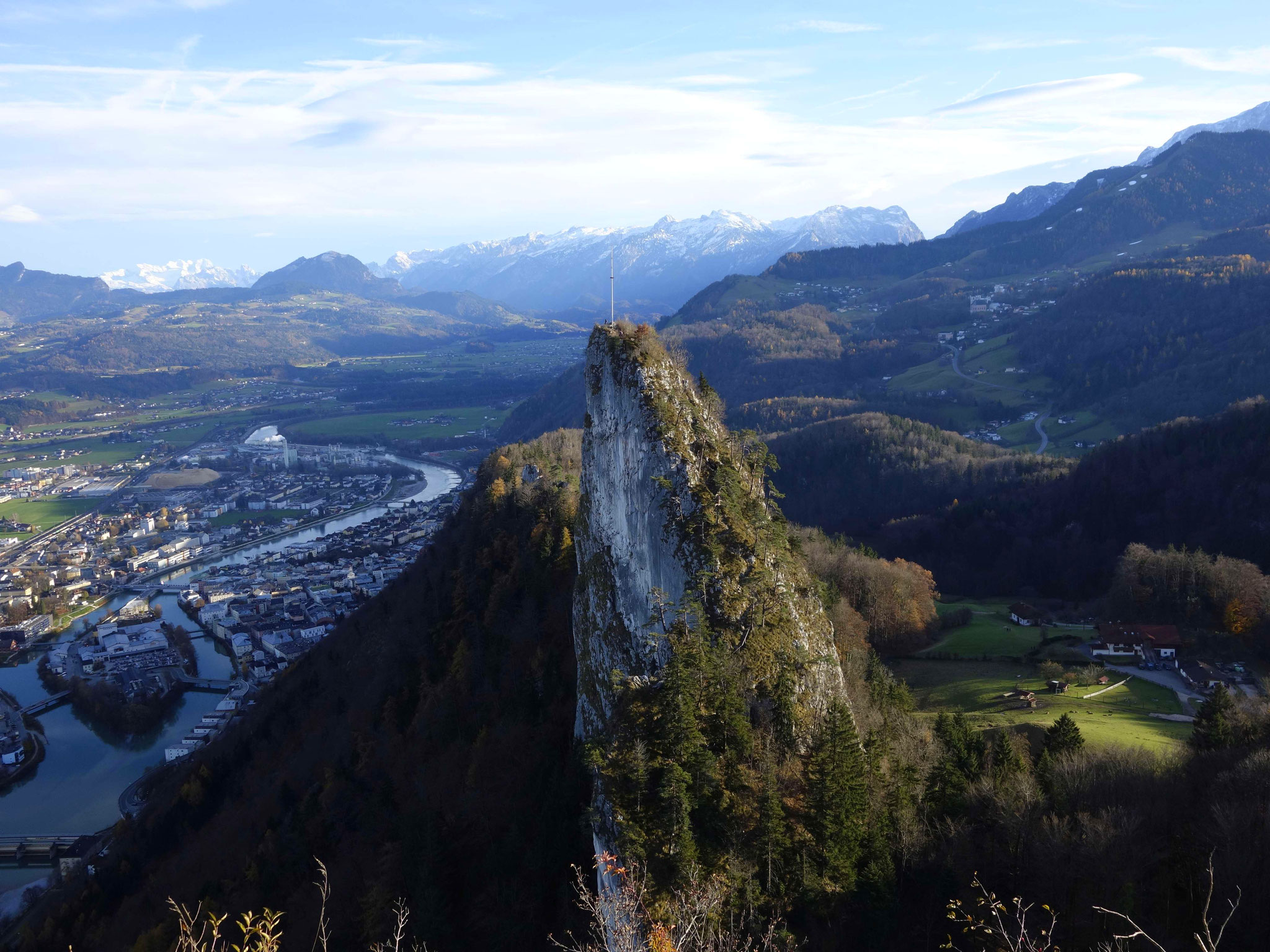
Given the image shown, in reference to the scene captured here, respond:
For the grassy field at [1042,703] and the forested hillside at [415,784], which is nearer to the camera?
the forested hillside at [415,784]

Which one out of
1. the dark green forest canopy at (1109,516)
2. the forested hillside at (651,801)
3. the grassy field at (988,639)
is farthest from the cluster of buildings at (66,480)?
the grassy field at (988,639)

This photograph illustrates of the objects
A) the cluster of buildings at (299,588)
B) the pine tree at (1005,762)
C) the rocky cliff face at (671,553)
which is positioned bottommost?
the cluster of buildings at (299,588)

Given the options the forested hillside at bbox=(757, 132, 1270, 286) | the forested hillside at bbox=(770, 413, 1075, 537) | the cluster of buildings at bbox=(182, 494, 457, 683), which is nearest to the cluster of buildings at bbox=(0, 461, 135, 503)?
the cluster of buildings at bbox=(182, 494, 457, 683)

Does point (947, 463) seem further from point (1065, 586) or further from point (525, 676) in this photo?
point (525, 676)

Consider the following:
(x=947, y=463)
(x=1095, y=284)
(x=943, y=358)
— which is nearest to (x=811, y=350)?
(x=943, y=358)

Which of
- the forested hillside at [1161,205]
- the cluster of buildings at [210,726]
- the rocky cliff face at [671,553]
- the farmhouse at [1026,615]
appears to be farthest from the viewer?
the forested hillside at [1161,205]

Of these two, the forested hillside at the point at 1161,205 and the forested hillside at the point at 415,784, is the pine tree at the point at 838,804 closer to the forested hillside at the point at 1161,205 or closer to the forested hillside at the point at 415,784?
the forested hillside at the point at 415,784

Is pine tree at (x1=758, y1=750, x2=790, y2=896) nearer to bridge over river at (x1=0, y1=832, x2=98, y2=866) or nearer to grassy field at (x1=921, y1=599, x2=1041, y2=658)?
grassy field at (x1=921, y1=599, x2=1041, y2=658)
